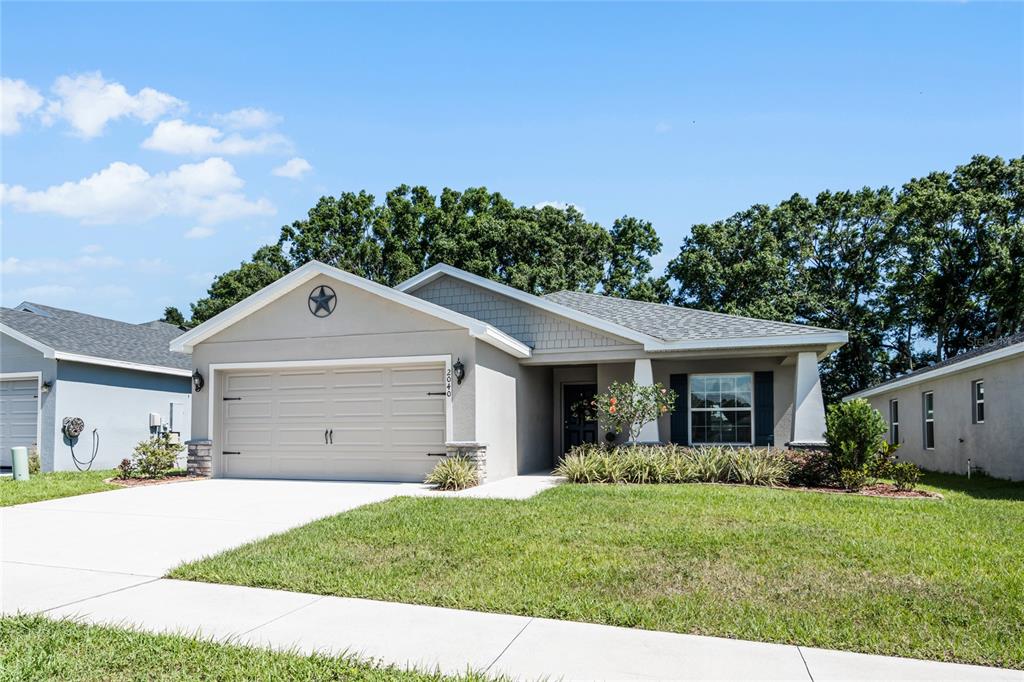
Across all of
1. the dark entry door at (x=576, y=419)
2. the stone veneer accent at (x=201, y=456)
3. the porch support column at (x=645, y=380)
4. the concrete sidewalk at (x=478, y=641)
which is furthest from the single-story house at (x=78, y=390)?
the concrete sidewalk at (x=478, y=641)

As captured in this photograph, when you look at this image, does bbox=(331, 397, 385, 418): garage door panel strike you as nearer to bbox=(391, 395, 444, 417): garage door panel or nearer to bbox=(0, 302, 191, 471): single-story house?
bbox=(391, 395, 444, 417): garage door panel

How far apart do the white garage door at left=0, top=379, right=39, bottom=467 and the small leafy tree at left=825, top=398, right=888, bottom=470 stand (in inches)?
697

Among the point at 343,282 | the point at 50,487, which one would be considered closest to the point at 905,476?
the point at 343,282

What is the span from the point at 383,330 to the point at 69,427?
29.8 feet

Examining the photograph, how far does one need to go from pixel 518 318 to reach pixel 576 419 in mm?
3359

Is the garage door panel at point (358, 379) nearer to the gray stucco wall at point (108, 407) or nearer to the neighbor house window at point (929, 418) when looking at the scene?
the gray stucco wall at point (108, 407)

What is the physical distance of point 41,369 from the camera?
16.9m

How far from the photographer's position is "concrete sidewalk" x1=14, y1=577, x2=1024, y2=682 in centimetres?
405

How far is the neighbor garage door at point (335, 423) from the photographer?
1332cm

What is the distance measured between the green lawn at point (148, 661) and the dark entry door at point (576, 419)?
1371 cm

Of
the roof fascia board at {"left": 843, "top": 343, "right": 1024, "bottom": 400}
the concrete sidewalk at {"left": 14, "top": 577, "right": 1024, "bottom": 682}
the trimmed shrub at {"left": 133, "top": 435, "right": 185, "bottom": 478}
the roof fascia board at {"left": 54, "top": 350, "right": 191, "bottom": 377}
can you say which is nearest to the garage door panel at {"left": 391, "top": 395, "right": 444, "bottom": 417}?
the trimmed shrub at {"left": 133, "top": 435, "right": 185, "bottom": 478}

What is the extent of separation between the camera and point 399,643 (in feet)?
14.8

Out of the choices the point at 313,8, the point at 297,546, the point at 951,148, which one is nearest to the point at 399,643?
the point at 297,546

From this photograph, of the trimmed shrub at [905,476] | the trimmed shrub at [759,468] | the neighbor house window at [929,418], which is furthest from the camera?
the neighbor house window at [929,418]
